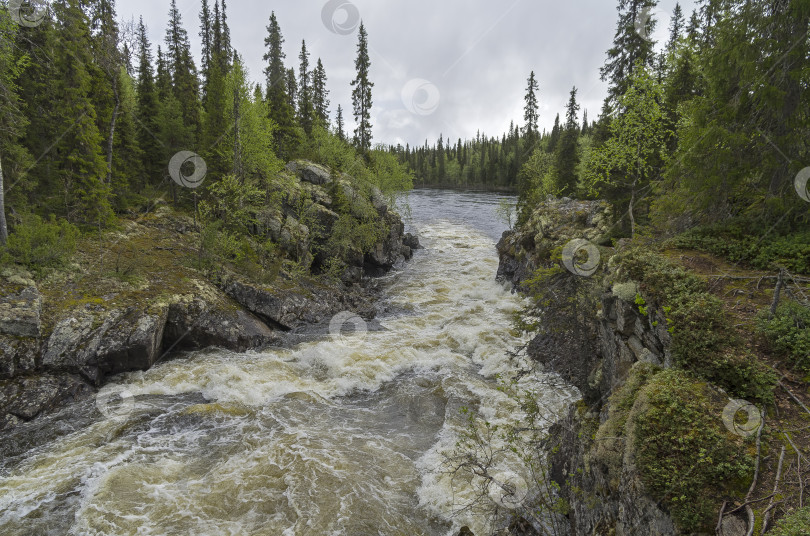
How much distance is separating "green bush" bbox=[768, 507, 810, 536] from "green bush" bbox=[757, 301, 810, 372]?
2.86 metres

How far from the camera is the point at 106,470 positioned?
863 centimetres

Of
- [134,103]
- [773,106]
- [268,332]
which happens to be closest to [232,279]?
[268,332]

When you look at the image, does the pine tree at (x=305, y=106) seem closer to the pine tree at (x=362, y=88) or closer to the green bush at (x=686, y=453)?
the pine tree at (x=362, y=88)

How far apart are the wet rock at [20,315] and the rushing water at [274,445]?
9.13 feet

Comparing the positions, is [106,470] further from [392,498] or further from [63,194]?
[63,194]

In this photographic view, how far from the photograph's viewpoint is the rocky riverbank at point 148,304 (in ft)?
36.1

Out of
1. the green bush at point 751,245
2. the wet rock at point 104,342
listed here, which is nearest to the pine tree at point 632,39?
the green bush at point 751,245

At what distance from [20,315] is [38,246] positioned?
13.8 ft

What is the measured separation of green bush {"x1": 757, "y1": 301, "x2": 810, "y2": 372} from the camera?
17.8ft

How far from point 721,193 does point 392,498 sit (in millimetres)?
11468

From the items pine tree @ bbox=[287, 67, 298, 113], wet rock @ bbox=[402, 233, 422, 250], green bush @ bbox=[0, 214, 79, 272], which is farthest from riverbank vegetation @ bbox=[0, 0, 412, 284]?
pine tree @ bbox=[287, 67, 298, 113]

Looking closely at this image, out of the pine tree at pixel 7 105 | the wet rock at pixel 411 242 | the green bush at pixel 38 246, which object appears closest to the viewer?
the pine tree at pixel 7 105

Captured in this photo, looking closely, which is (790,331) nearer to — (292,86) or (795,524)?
(795,524)

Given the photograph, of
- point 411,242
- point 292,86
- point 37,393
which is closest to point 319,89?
point 292,86
